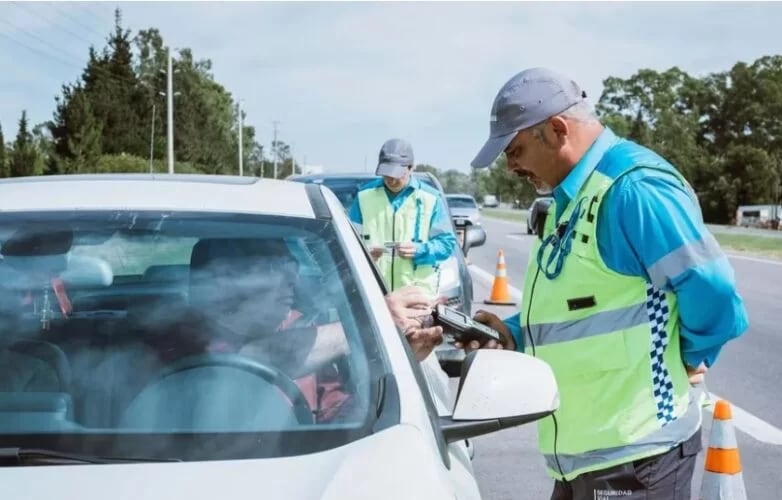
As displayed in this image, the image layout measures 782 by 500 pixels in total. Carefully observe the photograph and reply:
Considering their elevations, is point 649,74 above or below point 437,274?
above

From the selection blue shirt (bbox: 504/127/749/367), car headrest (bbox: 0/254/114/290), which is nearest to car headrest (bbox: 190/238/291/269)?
car headrest (bbox: 0/254/114/290)

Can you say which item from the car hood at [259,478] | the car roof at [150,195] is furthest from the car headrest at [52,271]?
the car hood at [259,478]

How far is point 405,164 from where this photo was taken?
6.91 meters

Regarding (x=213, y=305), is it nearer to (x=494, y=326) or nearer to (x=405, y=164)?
(x=494, y=326)

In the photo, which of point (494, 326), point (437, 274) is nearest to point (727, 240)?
point (437, 274)

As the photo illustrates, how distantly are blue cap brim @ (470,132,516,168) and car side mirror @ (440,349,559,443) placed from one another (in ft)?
2.14

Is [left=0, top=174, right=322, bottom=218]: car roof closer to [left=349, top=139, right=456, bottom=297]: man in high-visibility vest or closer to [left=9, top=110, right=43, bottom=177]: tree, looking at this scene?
[left=349, top=139, right=456, bottom=297]: man in high-visibility vest

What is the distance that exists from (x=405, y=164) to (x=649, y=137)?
9969 centimetres

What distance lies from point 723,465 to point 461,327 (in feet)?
4.57

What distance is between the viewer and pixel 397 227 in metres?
7.12

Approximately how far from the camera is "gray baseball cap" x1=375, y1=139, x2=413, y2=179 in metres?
6.85

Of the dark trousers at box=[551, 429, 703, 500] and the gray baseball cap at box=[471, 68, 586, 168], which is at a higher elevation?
the gray baseball cap at box=[471, 68, 586, 168]

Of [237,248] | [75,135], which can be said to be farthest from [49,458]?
[75,135]

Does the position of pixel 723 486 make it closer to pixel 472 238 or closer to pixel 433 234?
pixel 433 234
